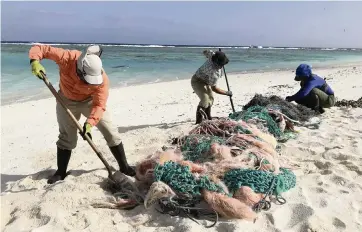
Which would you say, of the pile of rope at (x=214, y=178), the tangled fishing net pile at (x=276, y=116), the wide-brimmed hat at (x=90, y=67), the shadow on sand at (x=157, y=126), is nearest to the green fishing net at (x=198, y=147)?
the pile of rope at (x=214, y=178)

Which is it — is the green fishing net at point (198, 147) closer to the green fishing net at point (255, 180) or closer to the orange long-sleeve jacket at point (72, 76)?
the green fishing net at point (255, 180)

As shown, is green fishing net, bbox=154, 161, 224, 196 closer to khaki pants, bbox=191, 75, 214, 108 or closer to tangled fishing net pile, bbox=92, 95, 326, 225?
tangled fishing net pile, bbox=92, 95, 326, 225

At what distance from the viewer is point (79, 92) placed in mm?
4102

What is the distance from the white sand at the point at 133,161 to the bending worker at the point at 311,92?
10.3 inches

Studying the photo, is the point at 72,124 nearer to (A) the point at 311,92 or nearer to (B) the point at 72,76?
(B) the point at 72,76

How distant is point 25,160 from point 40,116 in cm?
312

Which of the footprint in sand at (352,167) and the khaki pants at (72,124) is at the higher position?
the khaki pants at (72,124)

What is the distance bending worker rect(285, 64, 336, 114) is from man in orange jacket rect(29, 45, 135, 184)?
372 centimetres

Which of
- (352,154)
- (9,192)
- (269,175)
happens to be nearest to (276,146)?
(352,154)

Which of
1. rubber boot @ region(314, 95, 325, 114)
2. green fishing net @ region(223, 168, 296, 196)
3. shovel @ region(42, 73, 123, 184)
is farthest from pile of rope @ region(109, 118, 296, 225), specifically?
rubber boot @ region(314, 95, 325, 114)

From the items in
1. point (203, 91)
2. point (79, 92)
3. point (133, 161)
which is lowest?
point (133, 161)

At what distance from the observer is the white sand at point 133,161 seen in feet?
10.6

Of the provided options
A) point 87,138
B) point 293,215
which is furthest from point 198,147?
point 293,215

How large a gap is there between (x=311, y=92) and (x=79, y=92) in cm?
441
